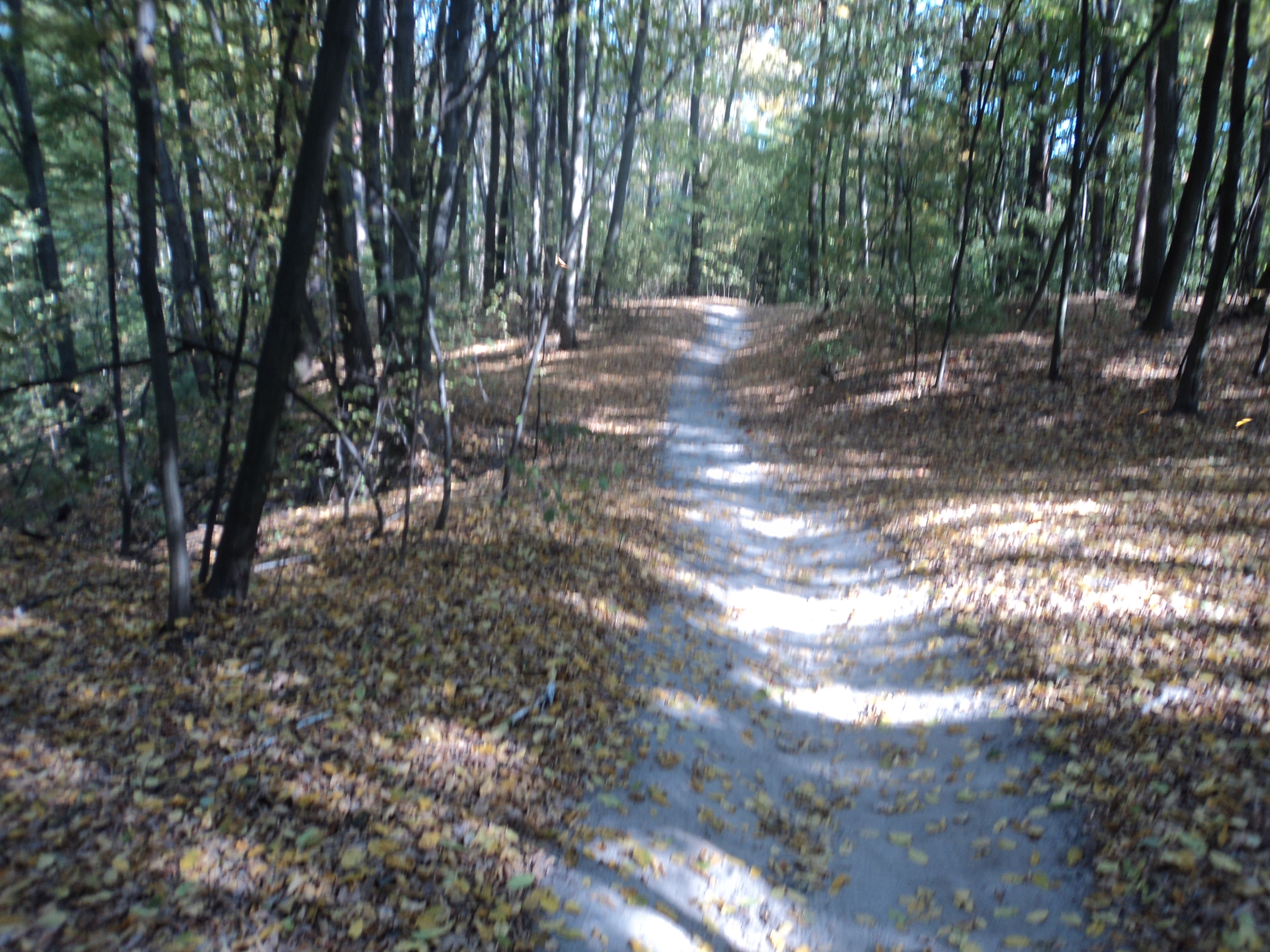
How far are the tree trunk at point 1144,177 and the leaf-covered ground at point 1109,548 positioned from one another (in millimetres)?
1398

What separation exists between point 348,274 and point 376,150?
222 cm

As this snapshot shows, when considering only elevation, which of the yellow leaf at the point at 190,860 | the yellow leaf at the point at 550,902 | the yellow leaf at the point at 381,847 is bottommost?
the yellow leaf at the point at 550,902

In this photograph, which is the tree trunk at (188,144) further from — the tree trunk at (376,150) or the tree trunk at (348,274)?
the tree trunk at (376,150)

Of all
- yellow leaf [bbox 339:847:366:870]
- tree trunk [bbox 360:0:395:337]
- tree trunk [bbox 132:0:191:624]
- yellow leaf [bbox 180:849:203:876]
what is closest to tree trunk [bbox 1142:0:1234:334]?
tree trunk [bbox 360:0:395:337]

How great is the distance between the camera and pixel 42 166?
48.4 ft

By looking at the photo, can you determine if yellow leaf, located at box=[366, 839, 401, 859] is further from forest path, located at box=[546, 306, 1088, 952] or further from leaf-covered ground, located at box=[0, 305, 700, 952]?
forest path, located at box=[546, 306, 1088, 952]

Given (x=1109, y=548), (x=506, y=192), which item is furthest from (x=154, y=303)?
(x=506, y=192)

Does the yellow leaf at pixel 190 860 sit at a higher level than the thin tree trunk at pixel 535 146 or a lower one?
lower

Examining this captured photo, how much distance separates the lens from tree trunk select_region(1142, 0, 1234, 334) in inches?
442

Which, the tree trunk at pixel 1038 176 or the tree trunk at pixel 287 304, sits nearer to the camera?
the tree trunk at pixel 287 304

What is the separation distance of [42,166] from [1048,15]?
19151 millimetres

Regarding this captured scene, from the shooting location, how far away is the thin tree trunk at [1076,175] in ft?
41.0

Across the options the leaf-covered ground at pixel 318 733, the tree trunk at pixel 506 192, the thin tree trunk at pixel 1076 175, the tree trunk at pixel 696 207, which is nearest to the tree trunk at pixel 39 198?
the tree trunk at pixel 506 192

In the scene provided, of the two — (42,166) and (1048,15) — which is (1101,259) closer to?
(1048,15)
